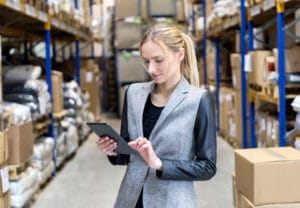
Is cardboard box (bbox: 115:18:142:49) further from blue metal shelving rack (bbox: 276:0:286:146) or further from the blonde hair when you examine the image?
the blonde hair

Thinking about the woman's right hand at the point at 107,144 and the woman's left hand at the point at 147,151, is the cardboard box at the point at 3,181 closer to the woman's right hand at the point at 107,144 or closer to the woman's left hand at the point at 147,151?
the woman's right hand at the point at 107,144

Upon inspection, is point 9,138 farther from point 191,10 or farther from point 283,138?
point 191,10

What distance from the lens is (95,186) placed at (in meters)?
5.19

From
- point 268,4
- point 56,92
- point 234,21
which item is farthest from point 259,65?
point 56,92

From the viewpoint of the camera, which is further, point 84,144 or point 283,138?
point 84,144

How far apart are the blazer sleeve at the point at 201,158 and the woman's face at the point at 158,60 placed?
0.16 m

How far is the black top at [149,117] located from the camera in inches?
72.1

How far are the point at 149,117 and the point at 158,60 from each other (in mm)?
228

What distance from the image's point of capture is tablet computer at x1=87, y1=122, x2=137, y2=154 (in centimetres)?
166

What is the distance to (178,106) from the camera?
5.79ft

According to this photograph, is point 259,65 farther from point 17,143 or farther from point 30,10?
point 17,143

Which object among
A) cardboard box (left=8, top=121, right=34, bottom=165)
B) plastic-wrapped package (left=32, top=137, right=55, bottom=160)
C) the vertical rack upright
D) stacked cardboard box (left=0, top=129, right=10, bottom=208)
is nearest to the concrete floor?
plastic-wrapped package (left=32, top=137, right=55, bottom=160)

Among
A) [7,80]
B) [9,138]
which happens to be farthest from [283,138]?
[7,80]

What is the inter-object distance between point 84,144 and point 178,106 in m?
6.29
